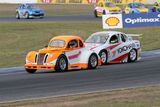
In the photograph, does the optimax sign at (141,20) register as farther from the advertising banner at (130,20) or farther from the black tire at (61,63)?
the black tire at (61,63)

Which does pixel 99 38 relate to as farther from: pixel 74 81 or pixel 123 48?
pixel 74 81

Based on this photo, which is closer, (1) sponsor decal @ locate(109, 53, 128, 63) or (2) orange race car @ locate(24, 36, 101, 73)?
(2) orange race car @ locate(24, 36, 101, 73)

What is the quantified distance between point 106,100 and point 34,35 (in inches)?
1050

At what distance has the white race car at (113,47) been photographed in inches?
976

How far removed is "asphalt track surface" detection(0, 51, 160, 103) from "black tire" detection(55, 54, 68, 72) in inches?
14.7

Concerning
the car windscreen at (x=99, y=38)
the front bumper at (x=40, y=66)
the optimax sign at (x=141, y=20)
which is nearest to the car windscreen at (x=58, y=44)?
the front bumper at (x=40, y=66)

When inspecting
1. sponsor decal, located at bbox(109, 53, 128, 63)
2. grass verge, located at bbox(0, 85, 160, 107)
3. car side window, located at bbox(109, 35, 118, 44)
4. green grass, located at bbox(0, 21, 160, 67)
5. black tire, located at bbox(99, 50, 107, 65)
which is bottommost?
green grass, located at bbox(0, 21, 160, 67)

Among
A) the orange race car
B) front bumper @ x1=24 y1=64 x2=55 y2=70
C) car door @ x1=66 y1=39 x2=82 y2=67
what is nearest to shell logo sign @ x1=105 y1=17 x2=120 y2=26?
the orange race car

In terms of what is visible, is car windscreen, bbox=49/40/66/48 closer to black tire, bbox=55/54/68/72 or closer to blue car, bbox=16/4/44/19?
black tire, bbox=55/54/68/72

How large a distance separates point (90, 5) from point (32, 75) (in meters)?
62.9

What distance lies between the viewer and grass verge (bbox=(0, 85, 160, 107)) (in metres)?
12.7

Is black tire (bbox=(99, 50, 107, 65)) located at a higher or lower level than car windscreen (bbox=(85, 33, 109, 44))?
lower

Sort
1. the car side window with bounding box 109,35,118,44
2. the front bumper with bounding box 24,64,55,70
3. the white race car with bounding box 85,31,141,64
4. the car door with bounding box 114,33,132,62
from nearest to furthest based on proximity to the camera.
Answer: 1. the front bumper with bounding box 24,64,55,70
2. the white race car with bounding box 85,31,141,64
3. the car side window with bounding box 109,35,118,44
4. the car door with bounding box 114,33,132,62

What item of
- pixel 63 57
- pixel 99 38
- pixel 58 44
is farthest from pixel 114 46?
pixel 63 57
